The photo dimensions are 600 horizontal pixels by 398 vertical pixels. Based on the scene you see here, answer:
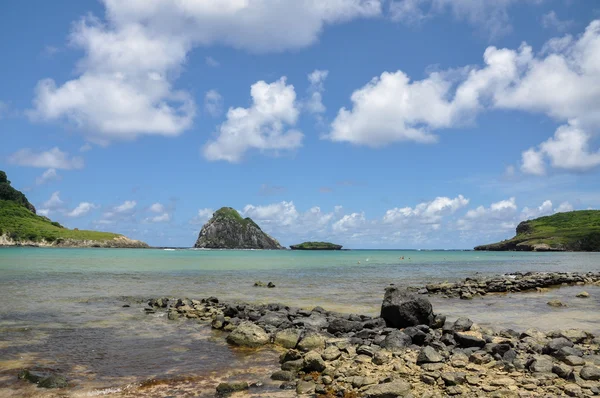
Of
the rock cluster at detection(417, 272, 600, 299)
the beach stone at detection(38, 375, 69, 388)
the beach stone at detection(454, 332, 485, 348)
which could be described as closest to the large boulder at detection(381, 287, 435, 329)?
the beach stone at detection(454, 332, 485, 348)

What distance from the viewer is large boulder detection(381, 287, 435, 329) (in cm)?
1952

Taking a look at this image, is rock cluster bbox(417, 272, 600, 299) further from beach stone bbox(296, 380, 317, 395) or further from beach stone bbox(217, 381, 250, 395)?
beach stone bbox(217, 381, 250, 395)

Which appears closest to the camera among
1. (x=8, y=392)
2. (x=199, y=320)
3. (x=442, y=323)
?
(x=8, y=392)

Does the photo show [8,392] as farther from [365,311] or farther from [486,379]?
[365,311]

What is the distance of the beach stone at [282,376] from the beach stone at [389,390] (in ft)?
8.03

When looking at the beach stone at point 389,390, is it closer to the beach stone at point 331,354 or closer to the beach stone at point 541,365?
the beach stone at point 331,354

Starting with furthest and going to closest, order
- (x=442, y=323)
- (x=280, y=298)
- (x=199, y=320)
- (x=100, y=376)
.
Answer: (x=280, y=298) < (x=199, y=320) < (x=442, y=323) < (x=100, y=376)

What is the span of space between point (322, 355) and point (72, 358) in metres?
8.70

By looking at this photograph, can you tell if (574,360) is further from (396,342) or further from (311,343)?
(311,343)

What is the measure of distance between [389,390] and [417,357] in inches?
129

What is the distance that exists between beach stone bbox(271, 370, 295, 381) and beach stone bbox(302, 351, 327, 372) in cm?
64

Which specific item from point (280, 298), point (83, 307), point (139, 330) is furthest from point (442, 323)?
point (83, 307)

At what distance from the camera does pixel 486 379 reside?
12023 millimetres

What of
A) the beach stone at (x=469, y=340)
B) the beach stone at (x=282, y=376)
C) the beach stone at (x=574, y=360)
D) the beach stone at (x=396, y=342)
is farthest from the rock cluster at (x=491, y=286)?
the beach stone at (x=282, y=376)
